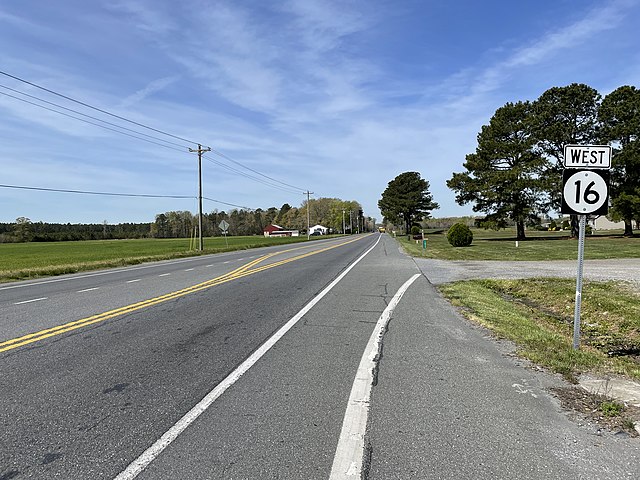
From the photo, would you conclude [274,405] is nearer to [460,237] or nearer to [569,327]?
[569,327]

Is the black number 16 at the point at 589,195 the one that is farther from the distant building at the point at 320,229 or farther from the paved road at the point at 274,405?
the distant building at the point at 320,229

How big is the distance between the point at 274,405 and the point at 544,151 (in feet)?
161

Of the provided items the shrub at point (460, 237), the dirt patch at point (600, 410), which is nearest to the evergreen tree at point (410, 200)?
the shrub at point (460, 237)

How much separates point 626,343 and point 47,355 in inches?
344

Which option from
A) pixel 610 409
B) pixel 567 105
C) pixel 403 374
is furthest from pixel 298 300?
pixel 567 105

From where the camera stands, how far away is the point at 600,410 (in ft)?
12.9

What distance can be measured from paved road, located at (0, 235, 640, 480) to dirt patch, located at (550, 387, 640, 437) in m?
0.19

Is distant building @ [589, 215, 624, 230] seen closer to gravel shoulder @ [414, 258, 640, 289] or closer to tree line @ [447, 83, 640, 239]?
tree line @ [447, 83, 640, 239]

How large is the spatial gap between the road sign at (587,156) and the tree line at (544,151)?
131ft

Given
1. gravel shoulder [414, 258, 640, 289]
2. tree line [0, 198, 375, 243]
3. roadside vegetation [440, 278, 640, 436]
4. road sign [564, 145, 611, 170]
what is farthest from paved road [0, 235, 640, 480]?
tree line [0, 198, 375, 243]

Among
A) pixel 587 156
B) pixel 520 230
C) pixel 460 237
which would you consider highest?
pixel 587 156

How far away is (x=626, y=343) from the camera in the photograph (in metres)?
7.16

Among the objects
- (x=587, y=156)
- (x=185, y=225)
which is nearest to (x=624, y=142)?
(x=587, y=156)

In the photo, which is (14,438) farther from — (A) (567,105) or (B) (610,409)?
(A) (567,105)
